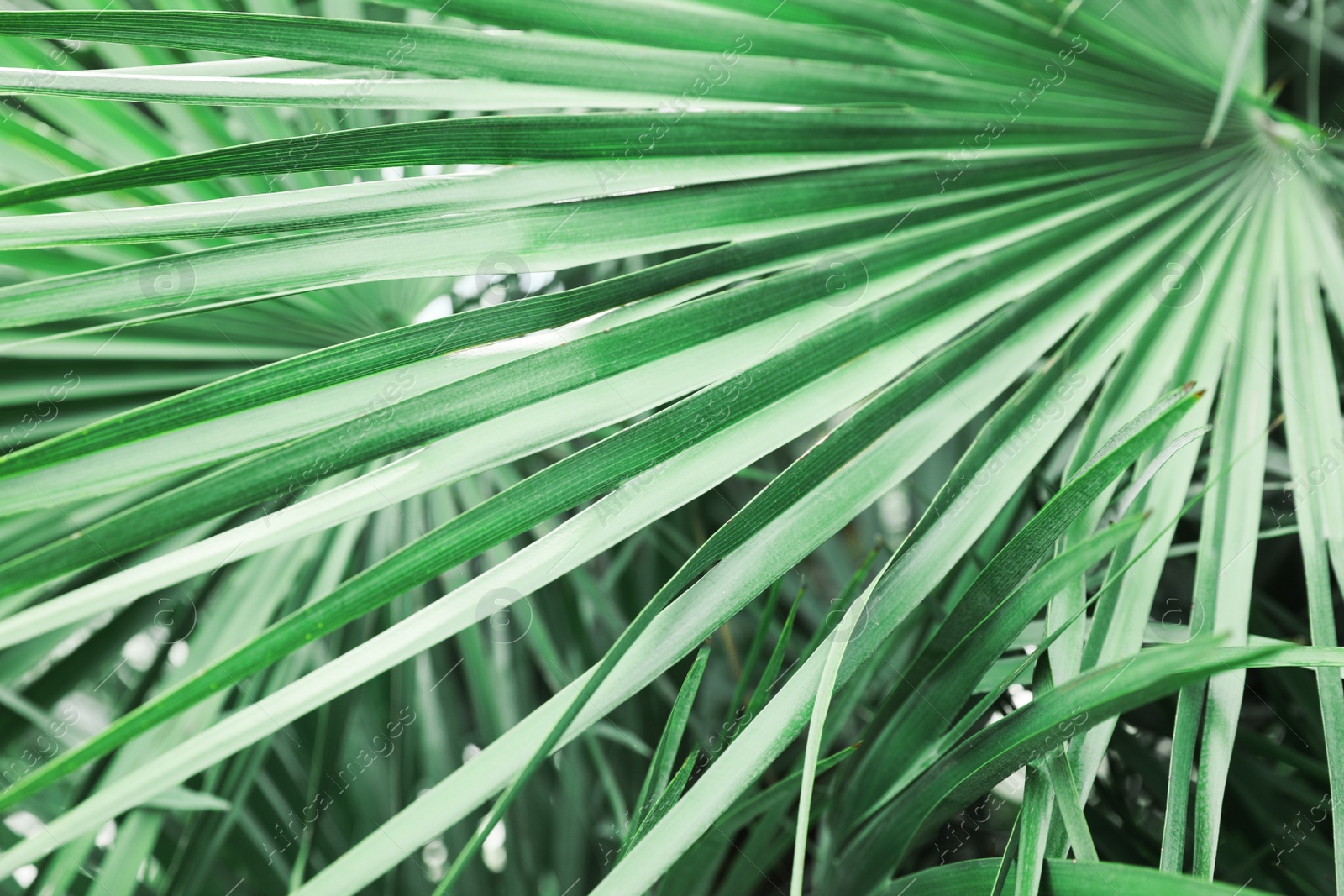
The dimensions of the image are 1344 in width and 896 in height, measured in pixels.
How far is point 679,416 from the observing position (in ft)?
1.27

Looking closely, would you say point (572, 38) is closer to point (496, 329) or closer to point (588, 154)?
point (588, 154)

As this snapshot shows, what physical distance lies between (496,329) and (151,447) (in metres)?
0.16

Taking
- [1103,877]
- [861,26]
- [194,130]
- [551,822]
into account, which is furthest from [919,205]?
[551,822]

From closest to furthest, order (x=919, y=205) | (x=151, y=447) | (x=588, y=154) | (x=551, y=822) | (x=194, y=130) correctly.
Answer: (x=151, y=447) < (x=588, y=154) < (x=919, y=205) < (x=194, y=130) < (x=551, y=822)

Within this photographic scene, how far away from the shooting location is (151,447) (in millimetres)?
325

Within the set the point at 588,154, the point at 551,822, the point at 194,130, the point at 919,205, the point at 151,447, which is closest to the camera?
the point at 151,447

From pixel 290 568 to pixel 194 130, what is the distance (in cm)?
38

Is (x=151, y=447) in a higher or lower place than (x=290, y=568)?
higher

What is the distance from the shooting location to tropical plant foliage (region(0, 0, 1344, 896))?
34 centimetres

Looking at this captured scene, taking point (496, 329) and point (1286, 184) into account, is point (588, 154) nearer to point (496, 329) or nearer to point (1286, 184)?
point (496, 329)

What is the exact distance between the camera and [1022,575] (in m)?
0.40

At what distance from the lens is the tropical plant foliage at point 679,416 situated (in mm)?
343

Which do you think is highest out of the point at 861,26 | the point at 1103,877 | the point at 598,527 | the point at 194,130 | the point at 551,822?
the point at 194,130

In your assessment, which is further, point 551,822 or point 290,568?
point 551,822
